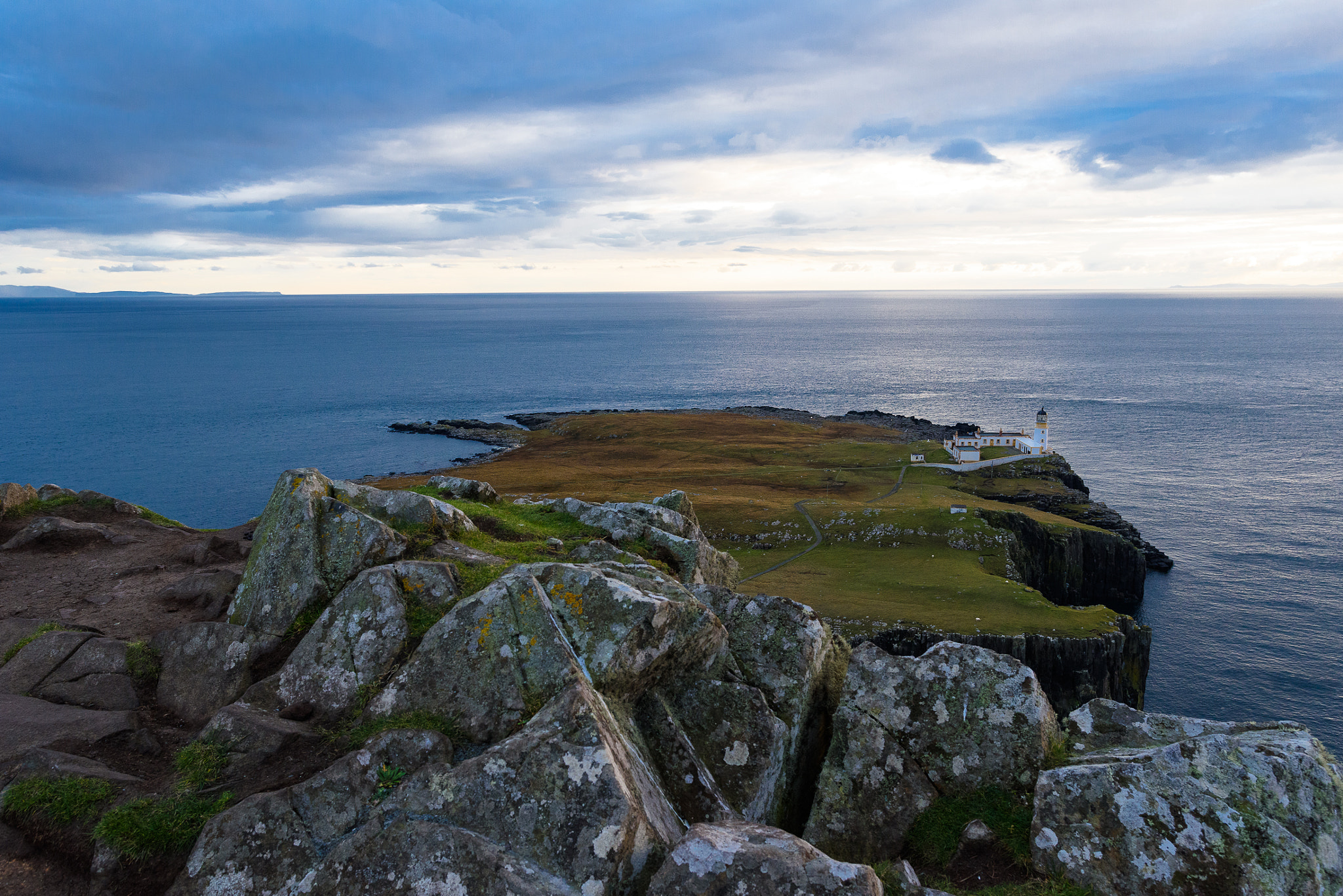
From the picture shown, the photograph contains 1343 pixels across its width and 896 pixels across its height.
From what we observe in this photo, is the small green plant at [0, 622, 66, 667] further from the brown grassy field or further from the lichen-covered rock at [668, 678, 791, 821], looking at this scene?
the brown grassy field

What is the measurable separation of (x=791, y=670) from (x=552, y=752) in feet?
20.9

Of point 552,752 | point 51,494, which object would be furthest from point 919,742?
point 51,494

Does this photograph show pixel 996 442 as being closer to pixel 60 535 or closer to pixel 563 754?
pixel 60 535

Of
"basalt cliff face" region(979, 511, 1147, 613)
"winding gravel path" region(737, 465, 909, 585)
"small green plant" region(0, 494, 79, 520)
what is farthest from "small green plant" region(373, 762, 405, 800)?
"basalt cliff face" region(979, 511, 1147, 613)

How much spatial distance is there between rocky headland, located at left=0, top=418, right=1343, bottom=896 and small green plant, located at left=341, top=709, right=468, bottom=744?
0.22 ft

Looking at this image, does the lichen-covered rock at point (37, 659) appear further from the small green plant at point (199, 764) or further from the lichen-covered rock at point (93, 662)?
the small green plant at point (199, 764)

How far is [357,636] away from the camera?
573 inches

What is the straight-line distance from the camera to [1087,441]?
130 metres

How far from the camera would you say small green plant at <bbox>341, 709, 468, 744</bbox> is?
12609mm

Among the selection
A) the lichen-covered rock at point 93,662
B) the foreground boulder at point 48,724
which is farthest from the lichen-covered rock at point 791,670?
the lichen-covered rock at point 93,662

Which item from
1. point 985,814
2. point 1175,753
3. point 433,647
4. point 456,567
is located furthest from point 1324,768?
point 456,567

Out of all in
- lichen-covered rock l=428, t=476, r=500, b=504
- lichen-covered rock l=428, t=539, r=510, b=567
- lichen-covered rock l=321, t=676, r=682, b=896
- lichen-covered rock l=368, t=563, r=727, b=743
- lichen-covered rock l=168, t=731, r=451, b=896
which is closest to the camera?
lichen-covered rock l=321, t=676, r=682, b=896

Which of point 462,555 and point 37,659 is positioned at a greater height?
point 462,555

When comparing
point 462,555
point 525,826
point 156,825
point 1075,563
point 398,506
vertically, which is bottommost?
point 1075,563
